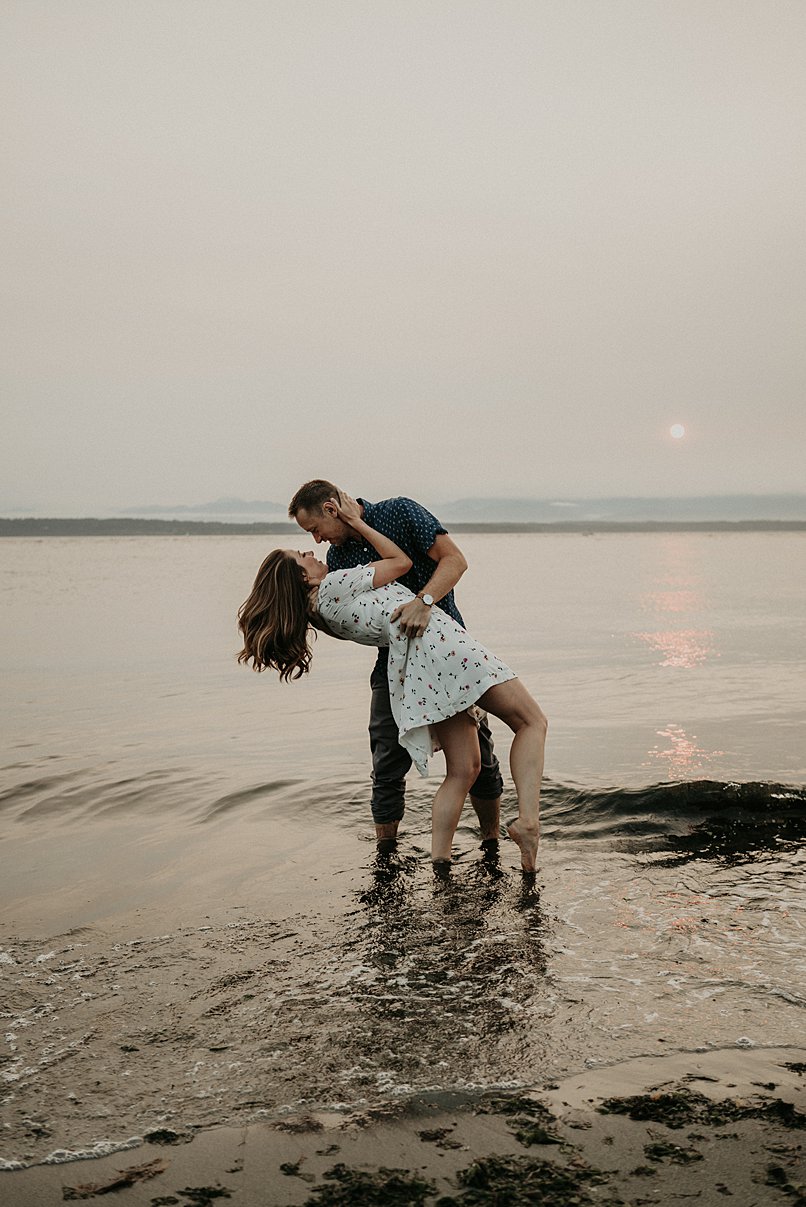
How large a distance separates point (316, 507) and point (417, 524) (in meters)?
0.54

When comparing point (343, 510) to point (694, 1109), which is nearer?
point (694, 1109)

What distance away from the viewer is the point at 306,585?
534cm

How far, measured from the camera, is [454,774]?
5.44 m

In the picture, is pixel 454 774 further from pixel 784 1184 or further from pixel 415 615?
pixel 784 1184

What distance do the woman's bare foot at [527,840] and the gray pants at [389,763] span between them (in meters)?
0.71

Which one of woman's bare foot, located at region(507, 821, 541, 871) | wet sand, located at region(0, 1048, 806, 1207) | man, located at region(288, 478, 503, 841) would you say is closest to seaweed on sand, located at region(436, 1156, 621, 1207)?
wet sand, located at region(0, 1048, 806, 1207)

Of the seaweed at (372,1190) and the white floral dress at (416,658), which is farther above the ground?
the white floral dress at (416,658)

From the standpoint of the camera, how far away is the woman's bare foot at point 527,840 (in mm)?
5184

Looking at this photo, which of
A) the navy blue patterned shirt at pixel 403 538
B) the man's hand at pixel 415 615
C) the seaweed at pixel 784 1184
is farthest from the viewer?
the navy blue patterned shirt at pixel 403 538

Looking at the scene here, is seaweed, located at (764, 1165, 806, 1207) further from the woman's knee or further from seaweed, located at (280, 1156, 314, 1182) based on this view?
the woman's knee

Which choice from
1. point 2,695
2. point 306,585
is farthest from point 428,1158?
point 2,695

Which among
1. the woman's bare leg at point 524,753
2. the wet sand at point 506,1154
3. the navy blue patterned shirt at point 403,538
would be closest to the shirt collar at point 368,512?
the navy blue patterned shirt at point 403,538

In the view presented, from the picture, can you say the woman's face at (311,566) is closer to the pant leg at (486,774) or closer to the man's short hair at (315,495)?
the man's short hair at (315,495)

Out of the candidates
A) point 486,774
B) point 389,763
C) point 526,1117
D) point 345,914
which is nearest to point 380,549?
point 389,763
